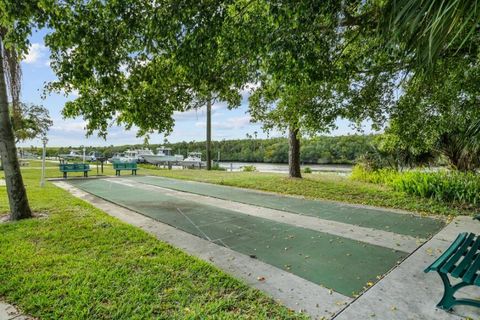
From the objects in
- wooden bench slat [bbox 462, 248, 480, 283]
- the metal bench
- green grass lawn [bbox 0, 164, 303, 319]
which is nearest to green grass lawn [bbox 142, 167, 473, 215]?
the metal bench

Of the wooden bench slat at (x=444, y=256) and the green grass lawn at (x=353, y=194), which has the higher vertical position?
the wooden bench slat at (x=444, y=256)

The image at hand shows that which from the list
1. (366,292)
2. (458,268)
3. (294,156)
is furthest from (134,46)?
(294,156)

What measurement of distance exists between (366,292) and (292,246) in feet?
4.92

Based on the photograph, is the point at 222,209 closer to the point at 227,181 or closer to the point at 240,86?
the point at 240,86

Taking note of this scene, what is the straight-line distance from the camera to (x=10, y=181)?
5500 mm

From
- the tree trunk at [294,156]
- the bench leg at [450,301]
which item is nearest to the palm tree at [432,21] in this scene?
the bench leg at [450,301]

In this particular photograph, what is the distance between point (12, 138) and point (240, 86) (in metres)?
4.66

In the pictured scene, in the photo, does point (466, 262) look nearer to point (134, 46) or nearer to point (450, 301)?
point (450, 301)

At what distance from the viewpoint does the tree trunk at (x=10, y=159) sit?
17.5 ft

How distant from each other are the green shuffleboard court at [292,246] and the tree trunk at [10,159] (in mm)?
2258

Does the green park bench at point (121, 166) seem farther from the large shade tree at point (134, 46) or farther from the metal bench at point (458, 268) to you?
the metal bench at point (458, 268)

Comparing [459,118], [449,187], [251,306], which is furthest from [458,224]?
Result: [251,306]

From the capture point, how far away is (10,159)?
17.7 feet

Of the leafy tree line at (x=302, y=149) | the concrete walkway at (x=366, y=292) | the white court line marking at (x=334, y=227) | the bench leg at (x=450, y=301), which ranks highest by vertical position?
the leafy tree line at (x=302, y=149)
